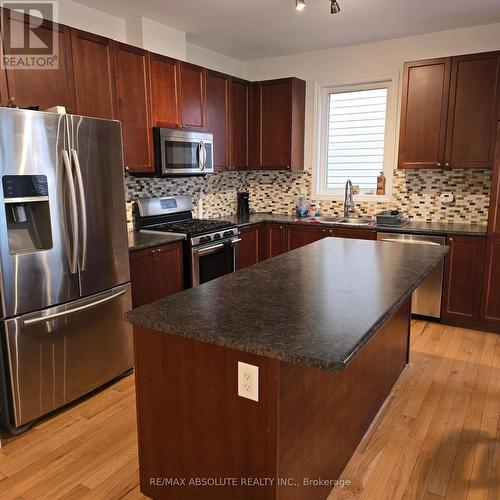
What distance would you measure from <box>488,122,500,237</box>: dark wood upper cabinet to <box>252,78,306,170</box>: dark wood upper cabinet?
1.99m

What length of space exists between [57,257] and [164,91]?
1910 mm

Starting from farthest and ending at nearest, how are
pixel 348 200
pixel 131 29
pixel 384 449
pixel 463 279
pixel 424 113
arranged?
1. pixel 348 200
2. pixel 424 113
3. pixel 463 279
4. pixel 131 29
5. pixel 384 449

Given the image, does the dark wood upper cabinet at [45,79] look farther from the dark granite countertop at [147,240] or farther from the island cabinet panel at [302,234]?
the island cabinet panel at [302,234]

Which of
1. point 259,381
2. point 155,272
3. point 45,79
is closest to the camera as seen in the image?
point 259,381

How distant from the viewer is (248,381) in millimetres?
1395

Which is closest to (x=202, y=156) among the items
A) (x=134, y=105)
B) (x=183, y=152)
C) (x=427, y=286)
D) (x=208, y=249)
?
(x=183, y=152)

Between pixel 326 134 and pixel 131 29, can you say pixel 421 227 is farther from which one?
pixel 131 29

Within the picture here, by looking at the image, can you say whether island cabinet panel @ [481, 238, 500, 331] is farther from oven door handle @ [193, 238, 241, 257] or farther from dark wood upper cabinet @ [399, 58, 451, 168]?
oven door handle @ [193, 238, 241, 257]

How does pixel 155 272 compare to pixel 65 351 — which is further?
pixel 155 272

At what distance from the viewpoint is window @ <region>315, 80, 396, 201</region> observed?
450 centimetres

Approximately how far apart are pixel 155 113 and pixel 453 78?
2.62 m

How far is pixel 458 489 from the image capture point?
1.96 meters

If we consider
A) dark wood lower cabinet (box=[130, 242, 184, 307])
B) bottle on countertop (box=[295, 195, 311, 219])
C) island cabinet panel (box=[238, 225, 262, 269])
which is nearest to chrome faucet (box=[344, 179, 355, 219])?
bottle on countertop (box=[295, 195, 311, 219])

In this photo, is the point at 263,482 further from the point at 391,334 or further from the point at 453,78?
the point at 453,78
